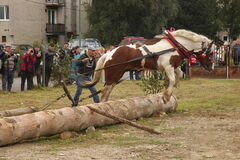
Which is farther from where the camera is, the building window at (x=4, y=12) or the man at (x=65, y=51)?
the building window at (x=4, y=12)

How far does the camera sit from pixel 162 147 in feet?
30.3

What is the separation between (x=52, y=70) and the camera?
2316 centimetres

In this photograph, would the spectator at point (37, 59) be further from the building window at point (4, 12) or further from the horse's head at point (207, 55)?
the building window at point (4, 12)

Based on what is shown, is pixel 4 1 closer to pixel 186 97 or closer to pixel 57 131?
pixel 186 97

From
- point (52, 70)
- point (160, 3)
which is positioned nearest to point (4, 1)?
point (160, 3)

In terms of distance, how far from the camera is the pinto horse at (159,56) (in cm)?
1373

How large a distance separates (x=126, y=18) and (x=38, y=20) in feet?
31.6

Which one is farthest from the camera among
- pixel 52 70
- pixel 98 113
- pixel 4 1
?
pixel 4 1

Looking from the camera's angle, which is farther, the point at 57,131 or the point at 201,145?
the point at 57,131

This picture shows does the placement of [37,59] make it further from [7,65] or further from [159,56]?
[159,56]

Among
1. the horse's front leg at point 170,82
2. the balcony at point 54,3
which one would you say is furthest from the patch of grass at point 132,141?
the balcony at point 54,3

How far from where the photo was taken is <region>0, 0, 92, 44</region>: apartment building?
180 feet

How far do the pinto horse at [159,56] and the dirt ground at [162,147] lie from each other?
214 cm

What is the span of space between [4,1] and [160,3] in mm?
15873
